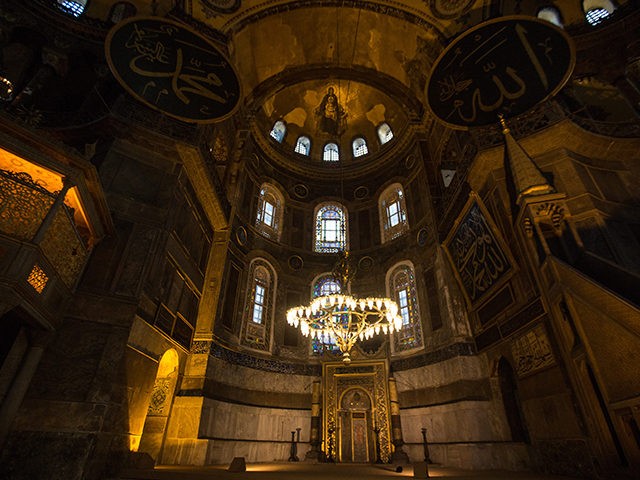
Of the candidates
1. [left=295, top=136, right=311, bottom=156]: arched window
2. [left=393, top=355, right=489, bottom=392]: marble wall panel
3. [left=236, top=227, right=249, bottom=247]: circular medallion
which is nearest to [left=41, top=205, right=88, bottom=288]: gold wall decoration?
[left=236, top=227, right=249, bottom=247]: circular medallion

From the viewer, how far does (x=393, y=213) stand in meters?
13.0

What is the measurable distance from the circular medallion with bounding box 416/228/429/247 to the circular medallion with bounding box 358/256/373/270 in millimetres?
1930

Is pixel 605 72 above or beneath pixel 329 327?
above

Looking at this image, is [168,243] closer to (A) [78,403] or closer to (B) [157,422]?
(A) [78,403]

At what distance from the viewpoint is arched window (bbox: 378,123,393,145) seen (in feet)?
48.3

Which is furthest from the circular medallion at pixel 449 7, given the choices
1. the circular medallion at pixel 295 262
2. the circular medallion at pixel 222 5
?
the circular medallion at pixel 295 262

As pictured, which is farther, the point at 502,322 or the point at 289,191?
the point at 289,191

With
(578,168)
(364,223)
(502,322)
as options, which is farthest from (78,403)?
(364,223)

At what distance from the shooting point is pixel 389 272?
38.0ft

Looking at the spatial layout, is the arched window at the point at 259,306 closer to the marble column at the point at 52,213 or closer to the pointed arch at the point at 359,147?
the marble column at the point at 52,213

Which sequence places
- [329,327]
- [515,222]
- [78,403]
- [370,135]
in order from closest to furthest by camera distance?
[78,403] < [515,222] < [329,327] < [370,135]

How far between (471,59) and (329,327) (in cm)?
819

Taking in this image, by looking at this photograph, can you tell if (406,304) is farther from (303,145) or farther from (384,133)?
(303,145)

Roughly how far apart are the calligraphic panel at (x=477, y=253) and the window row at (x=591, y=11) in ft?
24.9
